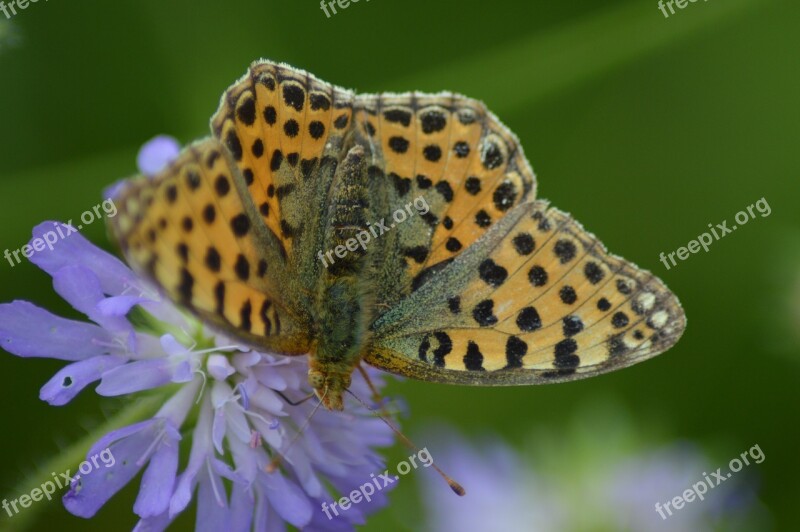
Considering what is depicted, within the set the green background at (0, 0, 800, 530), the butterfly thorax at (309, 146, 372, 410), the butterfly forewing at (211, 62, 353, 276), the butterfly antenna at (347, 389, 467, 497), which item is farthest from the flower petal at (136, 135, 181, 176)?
the green background at (0, 0, 800, 530)

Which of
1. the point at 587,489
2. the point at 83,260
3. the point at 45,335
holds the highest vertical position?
the point at 83,260

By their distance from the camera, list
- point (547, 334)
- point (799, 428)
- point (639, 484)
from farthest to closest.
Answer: point (799, 428) → point (639, 484) → point (547, 334)

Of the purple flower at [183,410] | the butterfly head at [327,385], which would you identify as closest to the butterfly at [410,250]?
the butterfly head at [327,385]

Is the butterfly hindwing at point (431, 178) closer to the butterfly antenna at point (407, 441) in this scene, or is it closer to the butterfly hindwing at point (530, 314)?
the butterfly hindwing at point (530, 314)

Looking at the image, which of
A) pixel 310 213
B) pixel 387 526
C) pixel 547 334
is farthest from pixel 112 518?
pixel 547 334

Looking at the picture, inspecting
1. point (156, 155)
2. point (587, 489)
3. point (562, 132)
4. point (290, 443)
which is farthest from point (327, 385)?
point (562, 132)

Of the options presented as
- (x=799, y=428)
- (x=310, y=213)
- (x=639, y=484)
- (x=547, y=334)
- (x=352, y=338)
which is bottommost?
(x=799, y=428)

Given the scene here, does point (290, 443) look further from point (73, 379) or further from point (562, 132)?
point (562, 132)

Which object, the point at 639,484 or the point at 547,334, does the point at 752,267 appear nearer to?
the point at 639,484
